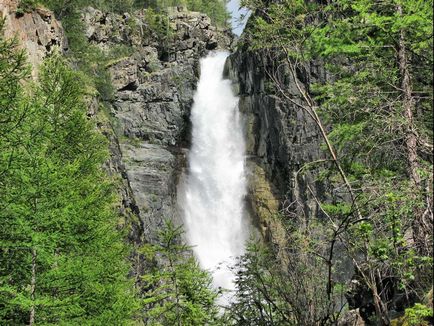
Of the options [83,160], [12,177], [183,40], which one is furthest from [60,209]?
[183,40]

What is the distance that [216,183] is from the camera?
35.8m

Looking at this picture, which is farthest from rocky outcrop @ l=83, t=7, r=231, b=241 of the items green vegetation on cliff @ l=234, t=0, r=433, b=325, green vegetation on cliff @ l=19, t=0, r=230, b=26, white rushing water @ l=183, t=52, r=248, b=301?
green vegetation on cliff @ l=234, t=0, r=433, b=325

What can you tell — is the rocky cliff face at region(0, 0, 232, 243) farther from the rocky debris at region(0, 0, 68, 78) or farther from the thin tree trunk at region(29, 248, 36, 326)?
the thin tree trunk at region(29, 248, 36, 326)

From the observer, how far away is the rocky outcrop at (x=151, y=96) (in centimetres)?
3231

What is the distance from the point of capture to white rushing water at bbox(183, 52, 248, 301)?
32.5 m

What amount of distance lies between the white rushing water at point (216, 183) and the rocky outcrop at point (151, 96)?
4.57ft

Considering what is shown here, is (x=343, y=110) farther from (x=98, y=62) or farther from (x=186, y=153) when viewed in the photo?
(x=98, y=62)

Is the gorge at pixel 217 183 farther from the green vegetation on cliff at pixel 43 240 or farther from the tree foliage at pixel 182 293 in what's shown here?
the green vegetation on cliff at pixel 43 240

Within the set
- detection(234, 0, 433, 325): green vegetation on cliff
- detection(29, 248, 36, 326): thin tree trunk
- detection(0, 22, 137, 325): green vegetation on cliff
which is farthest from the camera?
detection(0, 22, 137, 325): green vegetation on cliff

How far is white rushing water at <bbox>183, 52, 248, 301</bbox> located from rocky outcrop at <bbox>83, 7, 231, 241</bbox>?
139 centimetres

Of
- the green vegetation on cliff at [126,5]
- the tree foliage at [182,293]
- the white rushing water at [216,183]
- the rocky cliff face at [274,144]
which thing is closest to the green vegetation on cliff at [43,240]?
the tree foliage at [182,293]

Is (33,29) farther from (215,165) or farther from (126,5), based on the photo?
(126,5)

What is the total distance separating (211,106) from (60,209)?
32.1m

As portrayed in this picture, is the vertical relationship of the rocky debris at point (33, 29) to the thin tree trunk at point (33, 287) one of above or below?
above
